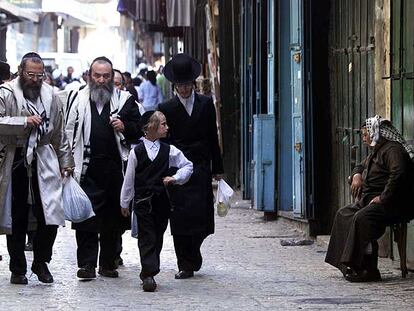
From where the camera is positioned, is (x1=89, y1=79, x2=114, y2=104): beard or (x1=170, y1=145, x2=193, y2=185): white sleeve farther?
(x1=89, y1=79, x2=114, y2=104): beard

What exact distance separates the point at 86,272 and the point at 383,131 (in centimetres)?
268

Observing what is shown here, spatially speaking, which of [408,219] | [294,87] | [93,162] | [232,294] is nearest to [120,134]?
[93,162]

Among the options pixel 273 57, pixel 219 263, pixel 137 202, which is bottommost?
pixel 219 263

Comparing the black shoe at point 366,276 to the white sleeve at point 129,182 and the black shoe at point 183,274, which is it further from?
the white sleeve at point 129,182

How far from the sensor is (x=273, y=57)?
15.3 metres

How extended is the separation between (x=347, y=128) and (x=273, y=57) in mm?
2427

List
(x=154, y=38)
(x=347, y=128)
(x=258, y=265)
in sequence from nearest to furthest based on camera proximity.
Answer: (x=258, y=265), (x=347, y=128), (x=154, y=38)

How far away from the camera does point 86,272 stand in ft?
35.5

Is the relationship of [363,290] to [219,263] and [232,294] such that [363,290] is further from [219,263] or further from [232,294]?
[219,263]

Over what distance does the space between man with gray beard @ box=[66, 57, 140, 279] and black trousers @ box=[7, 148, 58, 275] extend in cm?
39

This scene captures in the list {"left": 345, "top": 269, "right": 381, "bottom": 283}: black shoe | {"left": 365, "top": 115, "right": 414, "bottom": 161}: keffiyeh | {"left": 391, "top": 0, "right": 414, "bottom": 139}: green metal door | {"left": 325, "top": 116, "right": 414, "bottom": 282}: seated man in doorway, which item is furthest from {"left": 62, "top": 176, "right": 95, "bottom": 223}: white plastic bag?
{"left": 391, "top": 0, "right": 414, "bottom": 139}: green metal door

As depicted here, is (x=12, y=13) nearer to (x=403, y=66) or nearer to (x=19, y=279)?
(x=403, y=66)

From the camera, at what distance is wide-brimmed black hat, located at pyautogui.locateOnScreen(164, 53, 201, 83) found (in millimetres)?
11047

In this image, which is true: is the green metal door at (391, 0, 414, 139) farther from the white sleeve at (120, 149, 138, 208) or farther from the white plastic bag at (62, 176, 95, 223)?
the white plastic bag at (62, 176, 95, 223)
